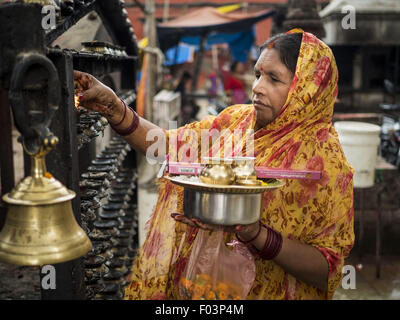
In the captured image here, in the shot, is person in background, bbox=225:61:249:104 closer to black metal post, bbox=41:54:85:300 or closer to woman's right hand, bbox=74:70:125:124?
woman's right hand, bbox=74:70:125:124

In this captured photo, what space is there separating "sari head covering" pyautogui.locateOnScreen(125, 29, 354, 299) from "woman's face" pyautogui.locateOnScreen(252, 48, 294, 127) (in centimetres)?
4

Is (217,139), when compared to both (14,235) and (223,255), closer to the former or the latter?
(223,255)

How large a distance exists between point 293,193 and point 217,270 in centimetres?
44

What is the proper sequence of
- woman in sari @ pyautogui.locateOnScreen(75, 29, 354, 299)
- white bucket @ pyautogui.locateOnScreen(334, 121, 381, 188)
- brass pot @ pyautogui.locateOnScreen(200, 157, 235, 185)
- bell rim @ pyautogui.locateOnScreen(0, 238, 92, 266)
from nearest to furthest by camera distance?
bell rim @ pyautogui.locateOnScreen(0, 238, 92, 266), brass pot @ pyautogui.locateOnScreen(200, 157, 235, 185), woman in sari @ pyautogui.locateOnScreen(75, 29, 354, 299), white bucket @ pyautogui.locateOnScreen(334, 121, 381, 188)

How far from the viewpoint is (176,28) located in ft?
37.7

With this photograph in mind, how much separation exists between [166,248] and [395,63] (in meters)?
9.85

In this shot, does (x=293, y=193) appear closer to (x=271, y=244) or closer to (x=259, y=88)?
(x=271, y=244)

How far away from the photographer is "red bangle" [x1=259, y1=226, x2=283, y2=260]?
1635mm

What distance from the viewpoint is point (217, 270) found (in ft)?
5.62

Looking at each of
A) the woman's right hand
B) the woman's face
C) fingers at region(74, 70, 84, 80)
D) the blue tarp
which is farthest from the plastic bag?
the blue tarp

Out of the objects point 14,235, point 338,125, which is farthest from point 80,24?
point 338,125

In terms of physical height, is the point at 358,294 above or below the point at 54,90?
below

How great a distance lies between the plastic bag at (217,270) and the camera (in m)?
1.70
